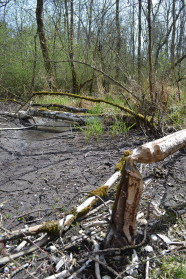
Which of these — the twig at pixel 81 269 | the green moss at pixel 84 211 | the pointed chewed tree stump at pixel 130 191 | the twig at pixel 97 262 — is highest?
the pointed chewed tree stump at pixel 130 191

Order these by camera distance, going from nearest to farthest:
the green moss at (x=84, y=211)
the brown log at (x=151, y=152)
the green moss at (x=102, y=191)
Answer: the brown log at (x=151, y=152) < the green moss at (x=84, y=211) < the green moss at (x=102, y=191)

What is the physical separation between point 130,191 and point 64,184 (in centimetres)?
139

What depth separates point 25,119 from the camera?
5887mm

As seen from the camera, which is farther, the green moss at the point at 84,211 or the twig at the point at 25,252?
the green moss at the point at 84,211

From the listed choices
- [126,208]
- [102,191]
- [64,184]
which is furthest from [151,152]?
[64,184]

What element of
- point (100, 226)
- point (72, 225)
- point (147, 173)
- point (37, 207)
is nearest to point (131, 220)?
point (100, 226)

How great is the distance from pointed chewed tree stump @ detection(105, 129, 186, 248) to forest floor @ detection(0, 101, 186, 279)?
13 centimetres

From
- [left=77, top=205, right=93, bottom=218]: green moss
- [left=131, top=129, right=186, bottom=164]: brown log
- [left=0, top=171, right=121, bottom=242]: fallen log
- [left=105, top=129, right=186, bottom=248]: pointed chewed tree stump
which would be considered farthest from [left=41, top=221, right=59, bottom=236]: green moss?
[left=131, top=129, right=186, bottom=164]: brown log

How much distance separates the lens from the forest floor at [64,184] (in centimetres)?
137

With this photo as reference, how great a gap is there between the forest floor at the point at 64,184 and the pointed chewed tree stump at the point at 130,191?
0.13 m

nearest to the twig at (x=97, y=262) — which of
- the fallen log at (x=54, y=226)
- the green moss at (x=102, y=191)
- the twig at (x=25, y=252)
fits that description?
the fallen log at (x=54, y=226)

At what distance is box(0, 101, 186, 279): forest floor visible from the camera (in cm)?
137

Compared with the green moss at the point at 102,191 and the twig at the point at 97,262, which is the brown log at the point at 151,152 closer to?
the twig at the point at 97,262

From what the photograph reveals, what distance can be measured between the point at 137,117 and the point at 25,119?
3.32 metres
